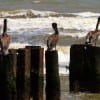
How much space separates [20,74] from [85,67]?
253cm

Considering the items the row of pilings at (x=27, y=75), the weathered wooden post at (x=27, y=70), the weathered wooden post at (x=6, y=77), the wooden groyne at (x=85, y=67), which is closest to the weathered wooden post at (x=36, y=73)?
the row of pilings at (x=27, y=75)

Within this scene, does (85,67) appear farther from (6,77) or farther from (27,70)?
(6,77)

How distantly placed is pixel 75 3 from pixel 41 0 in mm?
5894

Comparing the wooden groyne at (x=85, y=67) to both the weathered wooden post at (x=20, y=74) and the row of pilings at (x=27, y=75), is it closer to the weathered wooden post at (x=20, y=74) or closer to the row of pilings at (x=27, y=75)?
the row of pilings at (x=27, y=75)

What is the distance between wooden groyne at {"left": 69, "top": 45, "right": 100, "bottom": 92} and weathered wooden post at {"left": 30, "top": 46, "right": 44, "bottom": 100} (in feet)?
6.35

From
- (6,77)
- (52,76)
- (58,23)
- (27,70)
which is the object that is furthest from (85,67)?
(58,23)

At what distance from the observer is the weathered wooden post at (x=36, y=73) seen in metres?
11.9

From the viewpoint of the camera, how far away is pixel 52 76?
1212cm

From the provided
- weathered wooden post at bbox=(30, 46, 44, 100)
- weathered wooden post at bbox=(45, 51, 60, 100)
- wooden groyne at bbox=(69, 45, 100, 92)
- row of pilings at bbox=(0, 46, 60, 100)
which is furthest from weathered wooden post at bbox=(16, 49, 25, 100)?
wooden groyne at bbox=(69, 45, 100, 92)

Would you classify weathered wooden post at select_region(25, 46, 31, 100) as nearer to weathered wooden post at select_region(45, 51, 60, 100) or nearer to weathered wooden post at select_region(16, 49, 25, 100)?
weathered wooden post at select_region(16, 49, 25, 100)

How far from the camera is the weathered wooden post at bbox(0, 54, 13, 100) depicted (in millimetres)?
11281

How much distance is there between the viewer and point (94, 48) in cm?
1372

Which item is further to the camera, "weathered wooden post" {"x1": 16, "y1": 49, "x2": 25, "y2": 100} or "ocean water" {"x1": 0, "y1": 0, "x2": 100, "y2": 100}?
"ocean water" {"x1": 0, "y1": 0, "x2": 100, "y2": 100}

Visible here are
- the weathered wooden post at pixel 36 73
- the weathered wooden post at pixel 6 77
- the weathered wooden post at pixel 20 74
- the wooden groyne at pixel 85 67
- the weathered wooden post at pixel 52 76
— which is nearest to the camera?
the weathered wooden post at pixel 6 77
